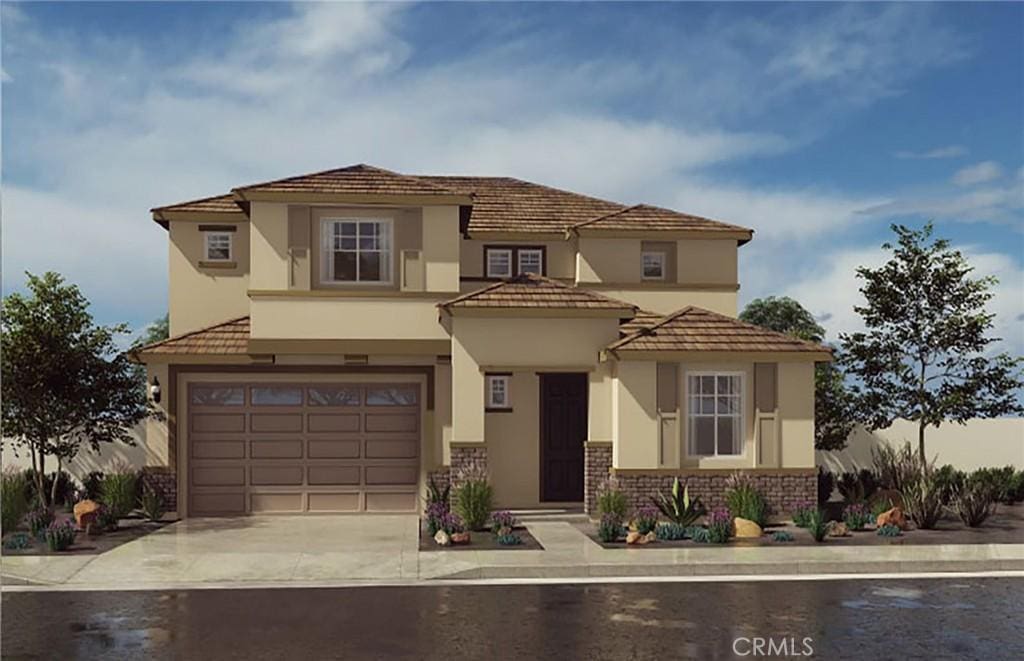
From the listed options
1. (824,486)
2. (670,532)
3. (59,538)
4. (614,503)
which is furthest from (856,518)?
(59,538)

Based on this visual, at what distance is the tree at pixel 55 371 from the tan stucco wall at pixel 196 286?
8.76 feet

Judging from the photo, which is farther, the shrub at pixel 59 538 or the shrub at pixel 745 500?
the shrub at pixel 745 500

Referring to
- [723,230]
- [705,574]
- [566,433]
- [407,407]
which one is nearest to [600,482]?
[566,433]

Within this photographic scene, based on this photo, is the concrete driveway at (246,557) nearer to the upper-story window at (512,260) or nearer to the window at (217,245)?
the window at (217,245)

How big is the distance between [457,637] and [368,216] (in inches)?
441

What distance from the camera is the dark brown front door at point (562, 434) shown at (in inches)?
893

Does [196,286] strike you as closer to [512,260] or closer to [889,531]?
[512,260]

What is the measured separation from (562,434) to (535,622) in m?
11.1

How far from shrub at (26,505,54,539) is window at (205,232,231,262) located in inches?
272

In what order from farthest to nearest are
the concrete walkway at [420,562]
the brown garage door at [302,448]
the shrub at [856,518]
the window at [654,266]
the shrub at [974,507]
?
the window at [654,266], the brown garage door at [302,448], the shrub at [974,507], the shrub at [856,518], the concrete walkway at [420,562]

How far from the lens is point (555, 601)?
12.9 metres

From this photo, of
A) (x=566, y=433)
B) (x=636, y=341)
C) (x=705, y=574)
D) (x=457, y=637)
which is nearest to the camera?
(x=457, y=637)

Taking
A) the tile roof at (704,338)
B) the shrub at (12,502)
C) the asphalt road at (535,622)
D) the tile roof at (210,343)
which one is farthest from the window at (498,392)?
the shrub at (12,502)

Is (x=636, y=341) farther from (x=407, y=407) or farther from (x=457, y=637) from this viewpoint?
(x=457, y=637)
